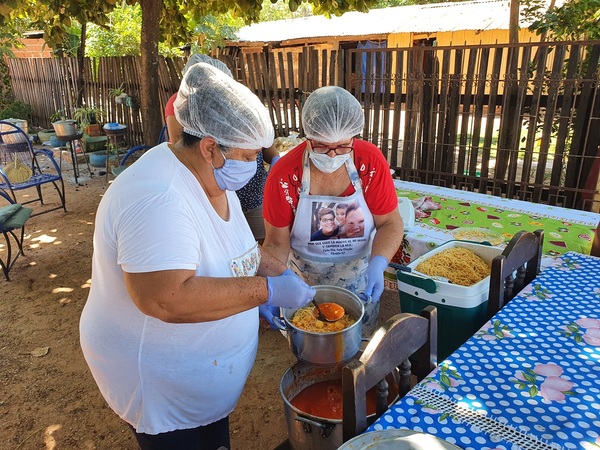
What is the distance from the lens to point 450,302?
7.00 feet

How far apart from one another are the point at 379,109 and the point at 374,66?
0.49 m

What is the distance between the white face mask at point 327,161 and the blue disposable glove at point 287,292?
28.0 inches

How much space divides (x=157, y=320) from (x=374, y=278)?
3.74ft

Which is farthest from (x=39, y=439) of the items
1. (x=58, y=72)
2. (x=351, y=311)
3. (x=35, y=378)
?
(x=58, y=72)

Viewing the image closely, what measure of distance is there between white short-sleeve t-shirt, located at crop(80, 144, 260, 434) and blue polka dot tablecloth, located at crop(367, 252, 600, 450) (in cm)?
62

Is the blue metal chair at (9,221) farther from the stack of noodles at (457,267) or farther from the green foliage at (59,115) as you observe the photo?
the green foliage at (59,115)

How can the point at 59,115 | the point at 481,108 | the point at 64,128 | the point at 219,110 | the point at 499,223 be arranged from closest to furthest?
the point at 219,110, the point at 499,223, the point at 481,108, the point at 64,128, the point at 59,115

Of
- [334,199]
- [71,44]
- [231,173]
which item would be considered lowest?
[334,199]

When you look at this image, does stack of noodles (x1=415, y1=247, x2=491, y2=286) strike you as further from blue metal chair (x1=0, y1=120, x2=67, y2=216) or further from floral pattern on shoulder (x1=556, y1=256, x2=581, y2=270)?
blue metal chair (x1=0, y1=120, x2=67, y2=216)

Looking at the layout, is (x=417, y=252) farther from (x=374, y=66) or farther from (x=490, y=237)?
(x=374, y=66)

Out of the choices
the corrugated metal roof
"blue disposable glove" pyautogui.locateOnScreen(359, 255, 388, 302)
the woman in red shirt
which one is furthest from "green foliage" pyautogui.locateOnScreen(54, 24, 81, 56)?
"blue disposable glove" pyautogui.locateOnScreen(359, 255, 388, 302)

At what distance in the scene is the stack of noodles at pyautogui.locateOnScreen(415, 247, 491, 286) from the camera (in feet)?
7.47

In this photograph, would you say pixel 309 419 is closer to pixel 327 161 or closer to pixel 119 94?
pixel 327 161

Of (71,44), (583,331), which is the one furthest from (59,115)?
(583,331)
